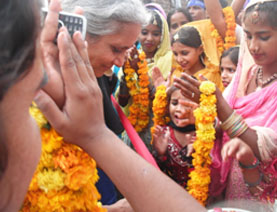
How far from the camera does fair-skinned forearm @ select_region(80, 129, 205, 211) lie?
0.94m

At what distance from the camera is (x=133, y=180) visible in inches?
37.6

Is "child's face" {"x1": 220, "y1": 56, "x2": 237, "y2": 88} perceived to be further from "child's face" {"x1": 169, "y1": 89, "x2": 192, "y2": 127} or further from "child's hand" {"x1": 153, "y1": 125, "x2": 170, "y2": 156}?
"child's hand" {"x1": 153, "y1": 125, "x2": 170, "y2": 156}

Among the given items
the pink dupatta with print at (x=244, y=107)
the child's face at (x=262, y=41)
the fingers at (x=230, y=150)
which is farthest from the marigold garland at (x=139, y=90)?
the fingers at (x=230, y=150)

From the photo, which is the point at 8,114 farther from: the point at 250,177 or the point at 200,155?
the point at 200,155

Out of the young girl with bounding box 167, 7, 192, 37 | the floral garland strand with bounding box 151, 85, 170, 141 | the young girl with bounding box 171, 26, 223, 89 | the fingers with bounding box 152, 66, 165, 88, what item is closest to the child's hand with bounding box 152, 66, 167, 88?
the fingers with bounding box 152, 66, 165, 88

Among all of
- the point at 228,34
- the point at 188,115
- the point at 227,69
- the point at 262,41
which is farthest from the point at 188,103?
the point at 228,34

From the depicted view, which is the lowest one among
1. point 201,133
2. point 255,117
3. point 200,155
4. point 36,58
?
point 200,155

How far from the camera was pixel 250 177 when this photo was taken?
1917 millimetres

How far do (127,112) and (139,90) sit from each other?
37 cm

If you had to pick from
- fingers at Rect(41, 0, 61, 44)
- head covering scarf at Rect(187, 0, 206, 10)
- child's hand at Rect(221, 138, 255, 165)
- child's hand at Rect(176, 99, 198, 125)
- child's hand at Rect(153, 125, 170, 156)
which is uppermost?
head covering scarf at Rect(187, 0, 206, 10)

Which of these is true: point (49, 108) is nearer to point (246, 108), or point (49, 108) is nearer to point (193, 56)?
point (246, 108)

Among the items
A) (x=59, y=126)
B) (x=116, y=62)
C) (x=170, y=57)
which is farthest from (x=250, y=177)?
(x=170, y=57)

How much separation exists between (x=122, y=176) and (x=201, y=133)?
135 cm

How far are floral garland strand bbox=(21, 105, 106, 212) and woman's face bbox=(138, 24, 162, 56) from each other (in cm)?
331
